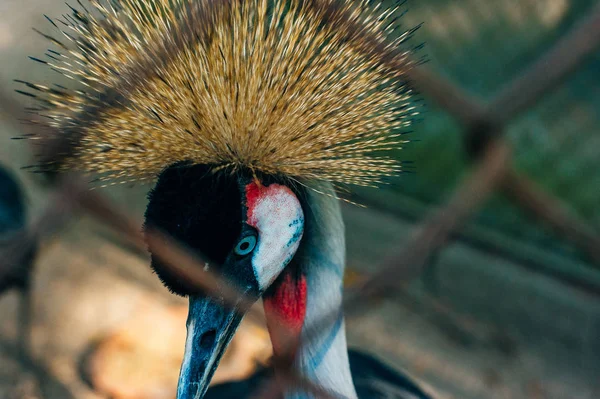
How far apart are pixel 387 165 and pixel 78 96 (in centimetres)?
54

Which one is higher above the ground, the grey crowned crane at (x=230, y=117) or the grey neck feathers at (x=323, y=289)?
the grey crowned crane at (x=230, y=117)

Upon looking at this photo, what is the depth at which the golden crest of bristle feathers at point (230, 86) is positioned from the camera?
899 mm

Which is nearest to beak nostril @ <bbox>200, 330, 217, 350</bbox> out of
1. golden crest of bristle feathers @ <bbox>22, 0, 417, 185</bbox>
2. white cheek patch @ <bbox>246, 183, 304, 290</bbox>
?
white cheek patch @ <bbox>246, 183, 304, 290</bbox>

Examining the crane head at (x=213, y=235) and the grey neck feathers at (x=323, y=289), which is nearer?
the crane head at (x=213, y=235)

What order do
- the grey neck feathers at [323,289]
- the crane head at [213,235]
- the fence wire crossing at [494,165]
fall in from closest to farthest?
1. the fence wire crossing at [494,165]
2. the crane head at [213,235]
3. the grey neck feathers at [323,289]

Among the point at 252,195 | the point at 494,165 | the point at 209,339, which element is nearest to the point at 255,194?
the point at 252,195

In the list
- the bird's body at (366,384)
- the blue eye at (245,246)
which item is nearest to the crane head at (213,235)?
the blue eye at (245,246)

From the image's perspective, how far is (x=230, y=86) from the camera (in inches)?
35.7

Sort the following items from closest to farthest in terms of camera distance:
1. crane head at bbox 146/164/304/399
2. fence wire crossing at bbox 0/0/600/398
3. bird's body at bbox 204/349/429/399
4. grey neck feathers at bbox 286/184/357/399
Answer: fence wire crossing at bbox 0/0/600/398 → crane head at bbox 146/164/304/399 → grey neck feathers at bbox 286/184/357/399 → bird's body at bbox 204/349/429/399

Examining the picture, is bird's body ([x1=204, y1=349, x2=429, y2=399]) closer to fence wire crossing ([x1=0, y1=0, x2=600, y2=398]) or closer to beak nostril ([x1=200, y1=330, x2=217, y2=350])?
beak nostril ([x1=200, y1=330, x2=217, y2=350])

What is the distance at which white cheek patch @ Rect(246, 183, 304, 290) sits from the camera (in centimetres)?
91

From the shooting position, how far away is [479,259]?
2.15 metres

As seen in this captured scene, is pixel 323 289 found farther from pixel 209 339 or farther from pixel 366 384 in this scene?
pixel 366 384

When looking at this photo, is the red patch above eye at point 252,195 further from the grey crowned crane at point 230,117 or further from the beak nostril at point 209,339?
the beak nostril at point 209,339
